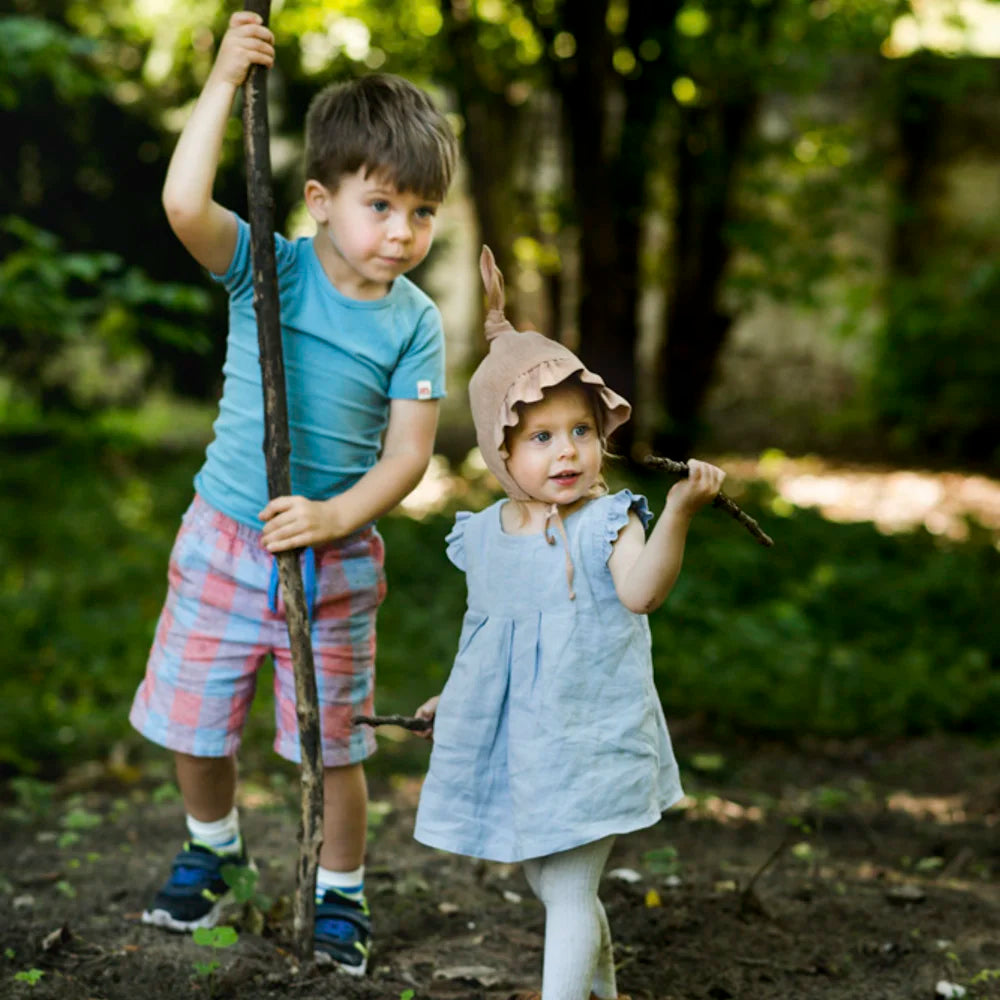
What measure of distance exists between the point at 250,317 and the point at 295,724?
80 centimetres

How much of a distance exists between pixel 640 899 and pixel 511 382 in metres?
1.48

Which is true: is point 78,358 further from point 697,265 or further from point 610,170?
point 697,265

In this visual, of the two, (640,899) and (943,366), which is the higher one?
(943,366)

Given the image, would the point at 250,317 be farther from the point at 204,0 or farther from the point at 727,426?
the point at 727,426

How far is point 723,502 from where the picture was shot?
6.73 feet

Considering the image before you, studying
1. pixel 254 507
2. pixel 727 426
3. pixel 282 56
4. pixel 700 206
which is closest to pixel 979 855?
pixel 254 507

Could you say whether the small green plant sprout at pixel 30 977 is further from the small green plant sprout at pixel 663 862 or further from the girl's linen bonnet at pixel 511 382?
the small green plant sprout at pixel 663 862

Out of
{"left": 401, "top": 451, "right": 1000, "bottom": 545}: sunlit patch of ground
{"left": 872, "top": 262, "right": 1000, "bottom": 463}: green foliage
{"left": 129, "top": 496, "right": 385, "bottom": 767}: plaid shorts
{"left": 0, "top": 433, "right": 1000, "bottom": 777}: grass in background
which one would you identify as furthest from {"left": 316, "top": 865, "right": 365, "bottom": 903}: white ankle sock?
{"left": 872, "top": 262, "right": 1000, "bottom": 463}: green foliage

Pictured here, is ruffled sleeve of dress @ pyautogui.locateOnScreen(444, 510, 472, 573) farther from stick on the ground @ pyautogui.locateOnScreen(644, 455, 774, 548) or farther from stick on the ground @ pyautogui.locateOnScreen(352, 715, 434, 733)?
stick on the ground @ pyautogui.locateOnScreen(644, 455, 774, 548)

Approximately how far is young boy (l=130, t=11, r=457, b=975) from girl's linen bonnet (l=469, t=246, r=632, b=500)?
0.96ft

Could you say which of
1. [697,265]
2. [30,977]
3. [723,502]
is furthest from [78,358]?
[723,502]

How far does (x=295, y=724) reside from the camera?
2635 millimetres

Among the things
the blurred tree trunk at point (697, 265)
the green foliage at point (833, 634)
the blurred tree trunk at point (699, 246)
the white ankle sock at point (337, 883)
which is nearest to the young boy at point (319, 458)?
the white ankle sock at point (337, 883)

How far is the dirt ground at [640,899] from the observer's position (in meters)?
2.61
